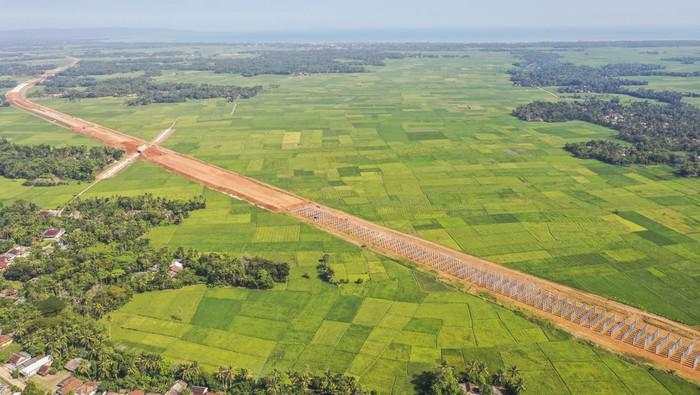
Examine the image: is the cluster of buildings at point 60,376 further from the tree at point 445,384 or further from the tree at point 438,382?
the tree at point 445,384

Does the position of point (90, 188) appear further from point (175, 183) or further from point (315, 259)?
point (315, 259)

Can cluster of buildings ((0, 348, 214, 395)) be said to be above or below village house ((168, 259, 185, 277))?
below

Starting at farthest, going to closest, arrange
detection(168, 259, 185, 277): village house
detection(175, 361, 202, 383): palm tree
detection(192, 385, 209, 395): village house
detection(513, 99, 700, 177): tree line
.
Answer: detection(513, 99, 700, 177): tree line
detection(168, 259, 185, 277): village house
detection(175, 361, 202, 383): palm tree
detection(192, 385, 209, 395): village house

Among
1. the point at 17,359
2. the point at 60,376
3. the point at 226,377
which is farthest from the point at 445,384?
the point at 17,359

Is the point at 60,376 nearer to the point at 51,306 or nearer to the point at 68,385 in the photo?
the point at 68,385

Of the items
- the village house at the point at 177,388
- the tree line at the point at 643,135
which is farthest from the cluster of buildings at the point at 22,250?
the tree line at the point at 643,135

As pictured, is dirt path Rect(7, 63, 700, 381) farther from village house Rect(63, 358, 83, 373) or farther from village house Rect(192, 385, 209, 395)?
village house Rect(63, 358, 83, 373)

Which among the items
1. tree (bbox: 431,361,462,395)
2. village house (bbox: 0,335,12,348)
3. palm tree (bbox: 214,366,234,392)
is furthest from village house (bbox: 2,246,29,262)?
tree (bbox: 431,361,462,395)

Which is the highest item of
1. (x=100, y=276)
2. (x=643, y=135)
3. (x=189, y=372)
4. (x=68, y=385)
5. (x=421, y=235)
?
(x=643, y=135)
